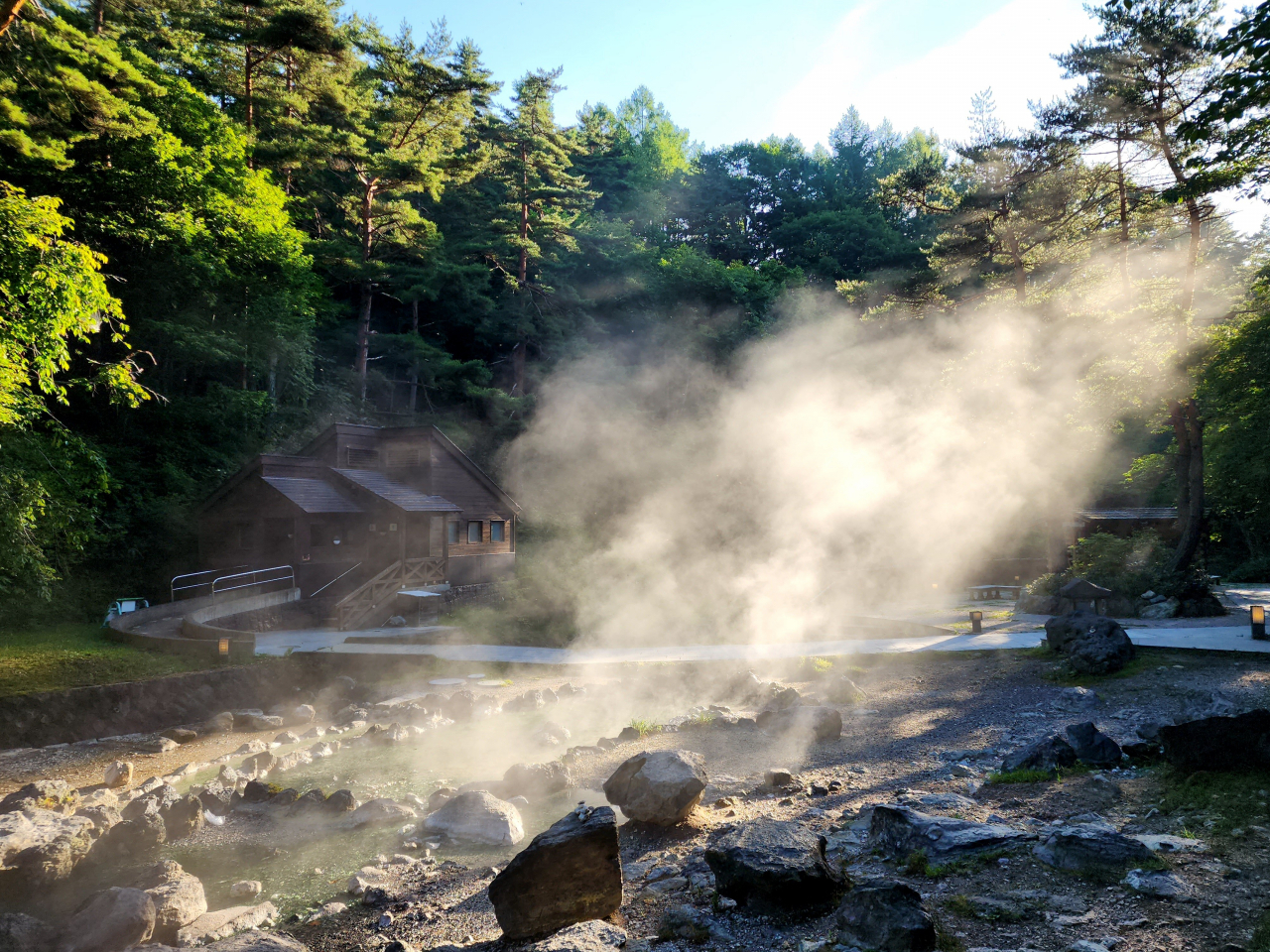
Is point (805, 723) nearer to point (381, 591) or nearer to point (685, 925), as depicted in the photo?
point (685, 925)

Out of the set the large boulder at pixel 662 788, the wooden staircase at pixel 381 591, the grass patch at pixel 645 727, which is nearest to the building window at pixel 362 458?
the wooden staircase at pixel 381 591

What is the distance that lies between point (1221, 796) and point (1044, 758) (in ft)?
5.68

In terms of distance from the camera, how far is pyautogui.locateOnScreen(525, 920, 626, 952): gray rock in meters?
4.51

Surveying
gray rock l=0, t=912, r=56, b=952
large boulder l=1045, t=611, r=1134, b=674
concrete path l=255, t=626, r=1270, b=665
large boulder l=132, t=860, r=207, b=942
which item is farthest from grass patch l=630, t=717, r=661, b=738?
large boulder l=1045, t=611, r=1134, b=674

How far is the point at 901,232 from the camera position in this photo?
50.4m

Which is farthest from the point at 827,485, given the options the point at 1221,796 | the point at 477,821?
the point at 477,821

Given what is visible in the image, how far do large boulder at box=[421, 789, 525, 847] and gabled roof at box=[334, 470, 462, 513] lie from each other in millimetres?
17028

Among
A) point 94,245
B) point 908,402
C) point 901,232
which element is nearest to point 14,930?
point 94,245

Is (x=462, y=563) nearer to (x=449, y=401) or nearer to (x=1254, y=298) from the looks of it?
(x=449, y=401)

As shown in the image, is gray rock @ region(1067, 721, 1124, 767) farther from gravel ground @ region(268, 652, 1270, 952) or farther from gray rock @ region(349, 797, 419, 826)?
gray rock @ region(349, 797, 419, 826)

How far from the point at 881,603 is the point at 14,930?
78.7 feet

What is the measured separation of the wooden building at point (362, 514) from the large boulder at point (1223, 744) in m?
20.4

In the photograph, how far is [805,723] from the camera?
1062cm

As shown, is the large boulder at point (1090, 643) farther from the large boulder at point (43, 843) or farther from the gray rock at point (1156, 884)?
the large boulder at point (43, 843)
